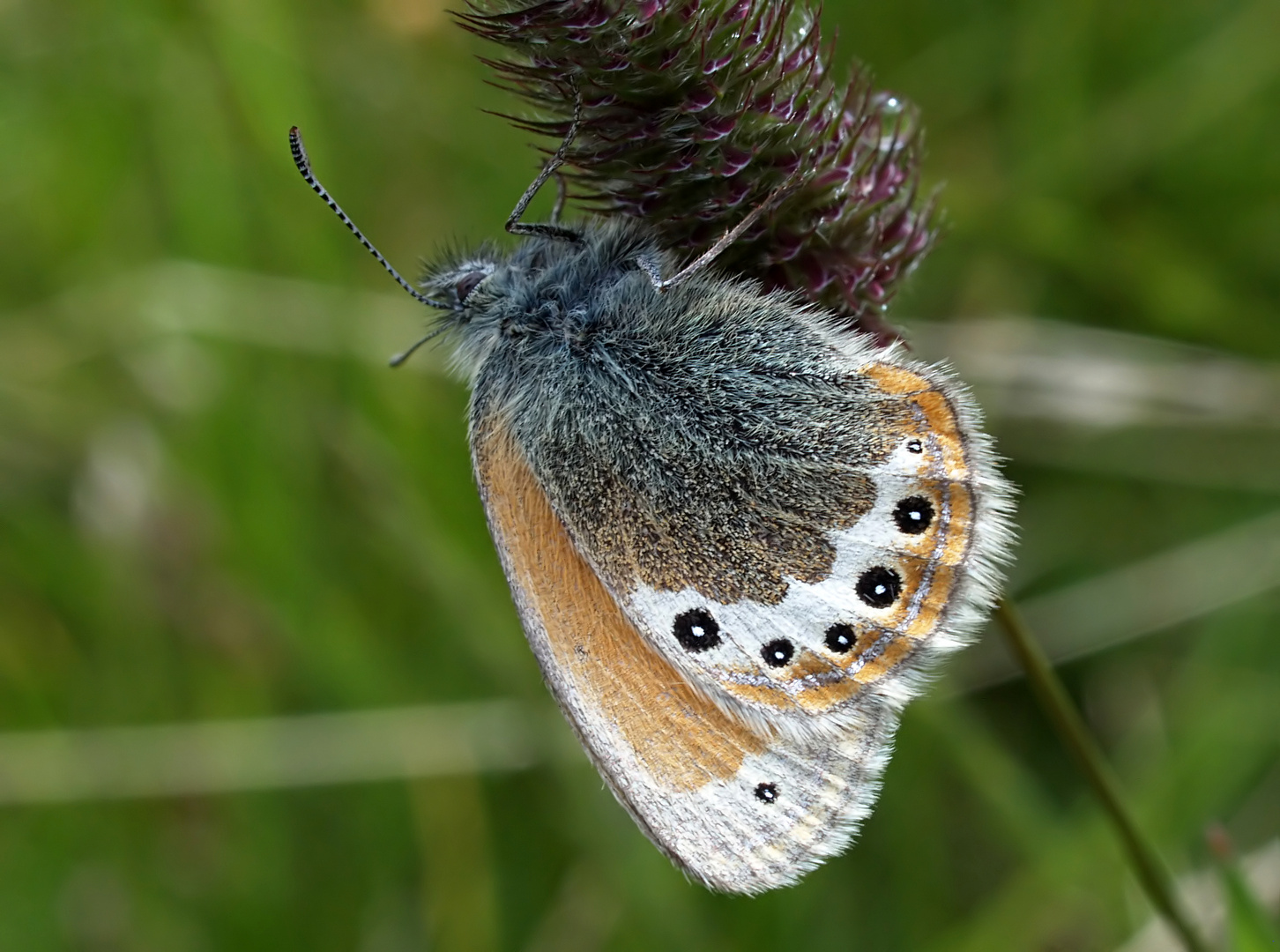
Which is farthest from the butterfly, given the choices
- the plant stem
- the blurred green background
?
the blurred green background

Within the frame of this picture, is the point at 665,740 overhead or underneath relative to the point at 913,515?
underneath

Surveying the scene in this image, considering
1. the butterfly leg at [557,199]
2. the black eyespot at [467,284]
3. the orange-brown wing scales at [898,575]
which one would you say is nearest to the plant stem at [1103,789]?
the orange-brown wing scales at [898,575]

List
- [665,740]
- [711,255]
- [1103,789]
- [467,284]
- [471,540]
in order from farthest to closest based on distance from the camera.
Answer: [471,540] < [467,284] < [665,740] < [1103,789] < [711,255]

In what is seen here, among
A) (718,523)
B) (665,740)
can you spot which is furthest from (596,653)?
(718,523)

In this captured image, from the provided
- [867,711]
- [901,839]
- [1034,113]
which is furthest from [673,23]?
[1034,113]

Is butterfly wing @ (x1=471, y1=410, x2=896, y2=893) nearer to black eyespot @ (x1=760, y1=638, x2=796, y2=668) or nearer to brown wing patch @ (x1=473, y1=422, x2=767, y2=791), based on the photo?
brown wing patch @ (x1=473, y1=422, x2=767, y2=791)

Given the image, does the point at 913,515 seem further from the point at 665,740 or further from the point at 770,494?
the point at 665,740

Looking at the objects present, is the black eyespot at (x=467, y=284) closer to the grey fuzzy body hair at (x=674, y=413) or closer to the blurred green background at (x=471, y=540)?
the grey fuzzy body hair at (x=674, y=413)
